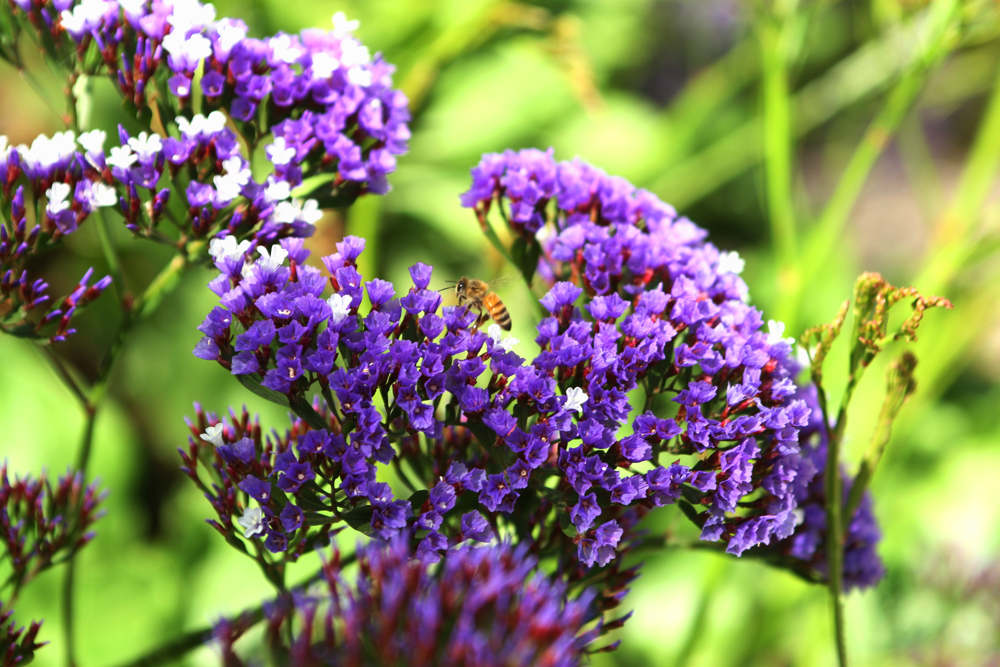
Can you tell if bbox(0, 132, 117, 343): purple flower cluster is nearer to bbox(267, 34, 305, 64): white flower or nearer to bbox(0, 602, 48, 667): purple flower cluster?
bbox(267, 34, 305, 64): white flower

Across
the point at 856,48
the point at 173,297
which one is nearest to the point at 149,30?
the point at 173,297

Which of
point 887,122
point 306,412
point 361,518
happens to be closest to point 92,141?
point 306,412

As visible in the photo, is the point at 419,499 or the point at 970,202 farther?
the point at 970,202

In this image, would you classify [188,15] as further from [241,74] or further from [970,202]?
[970,202]

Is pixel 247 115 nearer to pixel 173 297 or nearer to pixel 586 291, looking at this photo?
pixel 586 291

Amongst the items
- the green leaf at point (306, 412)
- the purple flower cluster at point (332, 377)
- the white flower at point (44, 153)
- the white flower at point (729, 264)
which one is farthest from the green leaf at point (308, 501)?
the white flower at point (729, 264)

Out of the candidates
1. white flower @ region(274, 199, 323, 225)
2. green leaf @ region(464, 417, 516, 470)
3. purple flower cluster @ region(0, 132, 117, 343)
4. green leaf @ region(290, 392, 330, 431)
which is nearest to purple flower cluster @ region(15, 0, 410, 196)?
white flower @ region(274, 199, 323, 225)
